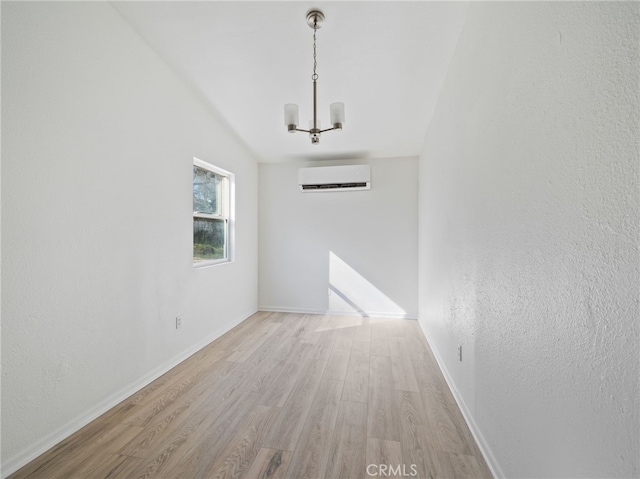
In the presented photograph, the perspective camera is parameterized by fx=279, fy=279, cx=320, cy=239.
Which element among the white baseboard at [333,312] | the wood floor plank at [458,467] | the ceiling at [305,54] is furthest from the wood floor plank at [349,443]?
the ceiling at [305,54]

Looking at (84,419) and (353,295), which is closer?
(84,419)

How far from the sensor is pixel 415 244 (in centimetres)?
404

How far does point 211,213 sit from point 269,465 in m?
2.65

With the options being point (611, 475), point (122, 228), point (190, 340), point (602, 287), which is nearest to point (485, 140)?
point (602, 287)

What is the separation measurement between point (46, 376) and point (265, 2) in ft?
8.82

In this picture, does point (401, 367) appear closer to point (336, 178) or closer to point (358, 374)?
point (358, 374)

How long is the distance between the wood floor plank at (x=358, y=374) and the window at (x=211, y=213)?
1922 millimetres

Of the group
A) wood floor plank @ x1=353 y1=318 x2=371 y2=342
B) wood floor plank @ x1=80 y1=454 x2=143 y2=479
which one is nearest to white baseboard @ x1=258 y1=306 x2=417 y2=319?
wood floor plank @ x1=353 y1=318 x2=371 y2=342

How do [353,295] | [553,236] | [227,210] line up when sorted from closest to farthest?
1. [553,236]
2. [227,210]
3. [353,295]

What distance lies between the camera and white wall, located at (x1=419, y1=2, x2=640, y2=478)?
2.14ft

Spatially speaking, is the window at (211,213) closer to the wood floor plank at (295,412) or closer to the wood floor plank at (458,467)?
the wood floor plank at (295,412)

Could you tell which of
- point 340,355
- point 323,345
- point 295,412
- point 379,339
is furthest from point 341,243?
point 295,412

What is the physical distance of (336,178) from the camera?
4043 mm

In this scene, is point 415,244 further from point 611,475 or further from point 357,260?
point 611,475
